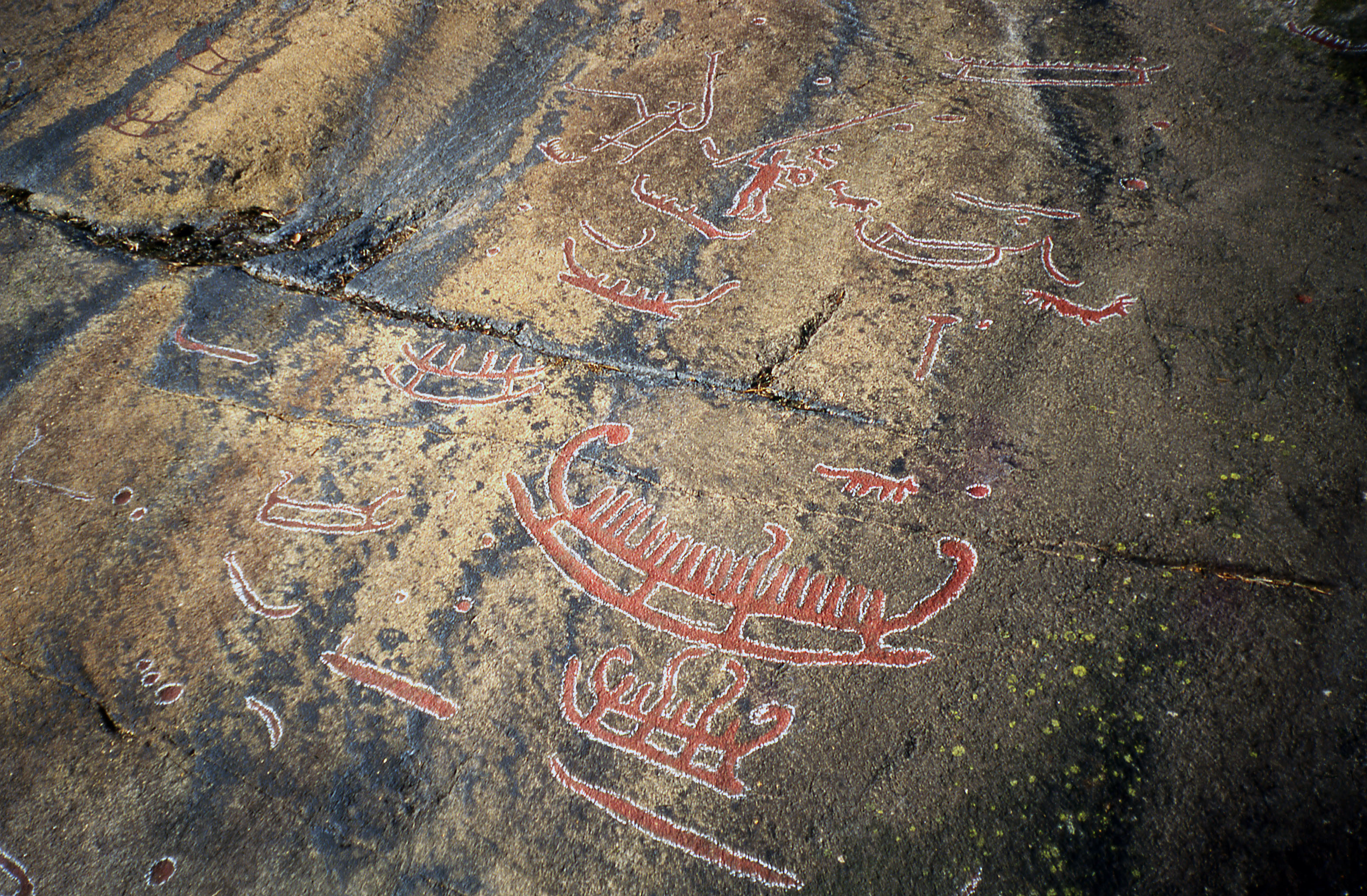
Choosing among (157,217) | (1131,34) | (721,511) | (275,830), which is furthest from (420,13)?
(275,830)

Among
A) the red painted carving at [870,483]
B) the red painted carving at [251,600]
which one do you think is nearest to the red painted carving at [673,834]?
the red painted carving at [251,600]

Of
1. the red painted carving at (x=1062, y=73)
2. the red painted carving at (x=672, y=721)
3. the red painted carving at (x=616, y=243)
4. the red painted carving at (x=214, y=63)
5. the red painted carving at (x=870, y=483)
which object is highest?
the red painted carving at (x=214, y=63)

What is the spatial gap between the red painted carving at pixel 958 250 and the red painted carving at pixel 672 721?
5.93 ft

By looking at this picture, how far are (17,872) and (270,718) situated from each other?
2.18 feet

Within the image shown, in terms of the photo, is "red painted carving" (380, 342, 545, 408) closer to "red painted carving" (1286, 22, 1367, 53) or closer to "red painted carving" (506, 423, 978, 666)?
"red painted carving" (506, 423, 978, 666)

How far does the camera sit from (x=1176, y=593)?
2.12 meters

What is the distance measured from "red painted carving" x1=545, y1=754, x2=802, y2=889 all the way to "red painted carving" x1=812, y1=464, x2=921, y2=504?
1.11m

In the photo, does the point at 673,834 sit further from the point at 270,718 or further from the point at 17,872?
the point at 17,872

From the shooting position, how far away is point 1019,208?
3.13m

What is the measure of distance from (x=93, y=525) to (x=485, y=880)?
1752 millimetres

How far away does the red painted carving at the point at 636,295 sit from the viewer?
3.02 meters

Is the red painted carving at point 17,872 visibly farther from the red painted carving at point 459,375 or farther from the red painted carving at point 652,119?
the red painted carving at point 652,119

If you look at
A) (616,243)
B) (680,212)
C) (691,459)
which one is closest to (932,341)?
(691,459)

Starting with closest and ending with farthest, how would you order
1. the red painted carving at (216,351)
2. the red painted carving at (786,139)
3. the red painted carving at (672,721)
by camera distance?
the red painted carving at (672,721)
the red painted carving at (216,351)
the red painted carving at (786,139)
